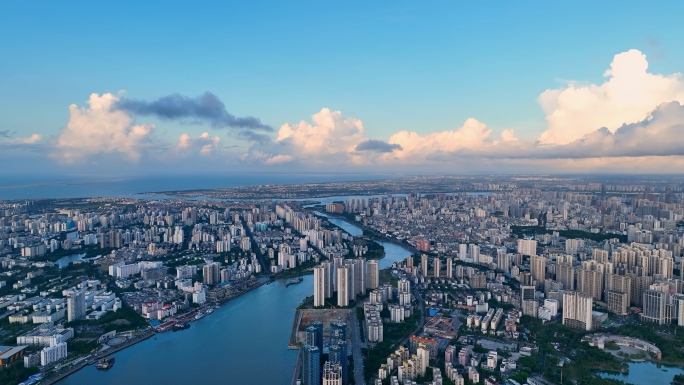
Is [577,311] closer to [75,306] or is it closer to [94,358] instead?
[94,358]

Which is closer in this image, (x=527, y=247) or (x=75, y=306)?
(x=75, y=306)

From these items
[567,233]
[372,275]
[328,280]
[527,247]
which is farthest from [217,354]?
[567,233]

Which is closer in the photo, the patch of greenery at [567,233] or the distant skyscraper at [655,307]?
the distant skyscraper at [655,307]

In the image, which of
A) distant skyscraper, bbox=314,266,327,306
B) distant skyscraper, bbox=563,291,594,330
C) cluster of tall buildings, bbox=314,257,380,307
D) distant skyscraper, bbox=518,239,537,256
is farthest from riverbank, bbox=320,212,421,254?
distant skyscraper, bbox=563,291,594,330

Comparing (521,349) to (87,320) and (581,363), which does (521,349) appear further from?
(87,320)

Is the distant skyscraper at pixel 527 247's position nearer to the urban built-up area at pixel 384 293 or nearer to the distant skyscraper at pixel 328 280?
the urban built-up area at pixel 384 293

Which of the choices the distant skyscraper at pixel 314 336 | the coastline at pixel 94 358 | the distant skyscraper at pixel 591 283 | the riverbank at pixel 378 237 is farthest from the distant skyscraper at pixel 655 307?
the coastline at pixel 94 358
